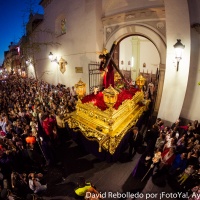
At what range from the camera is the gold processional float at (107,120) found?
523 cm

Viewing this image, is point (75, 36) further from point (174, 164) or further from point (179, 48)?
point (174, 164)

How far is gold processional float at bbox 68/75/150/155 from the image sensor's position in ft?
17.1

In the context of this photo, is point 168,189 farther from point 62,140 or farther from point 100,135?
point 62,140

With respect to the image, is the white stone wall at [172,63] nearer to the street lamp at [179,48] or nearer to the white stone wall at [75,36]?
the street lamp at [179,48]

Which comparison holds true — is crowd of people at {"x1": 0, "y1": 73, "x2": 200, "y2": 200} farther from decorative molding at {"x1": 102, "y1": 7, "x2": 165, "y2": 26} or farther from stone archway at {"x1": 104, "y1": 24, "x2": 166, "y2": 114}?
decorative molding at {"x1": 102, "y1": 7, "x2": 165, "y2": 26}

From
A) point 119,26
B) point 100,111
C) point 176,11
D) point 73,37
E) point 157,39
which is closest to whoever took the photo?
point 100,111

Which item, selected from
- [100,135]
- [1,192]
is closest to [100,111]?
[100,135]

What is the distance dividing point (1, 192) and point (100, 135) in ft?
10.6

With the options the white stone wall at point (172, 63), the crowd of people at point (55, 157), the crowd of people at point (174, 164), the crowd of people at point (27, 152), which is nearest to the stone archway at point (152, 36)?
the white stone wall at point (172, 63)

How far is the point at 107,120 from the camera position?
551 cm

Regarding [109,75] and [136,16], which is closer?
[109,75]

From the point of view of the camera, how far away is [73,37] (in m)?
12.4

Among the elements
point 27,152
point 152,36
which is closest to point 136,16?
point 152,36

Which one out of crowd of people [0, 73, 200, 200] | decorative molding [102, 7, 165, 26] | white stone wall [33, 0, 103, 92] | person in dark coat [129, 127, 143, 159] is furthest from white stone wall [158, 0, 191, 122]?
white stone wall [33, 0, 103, 92]
